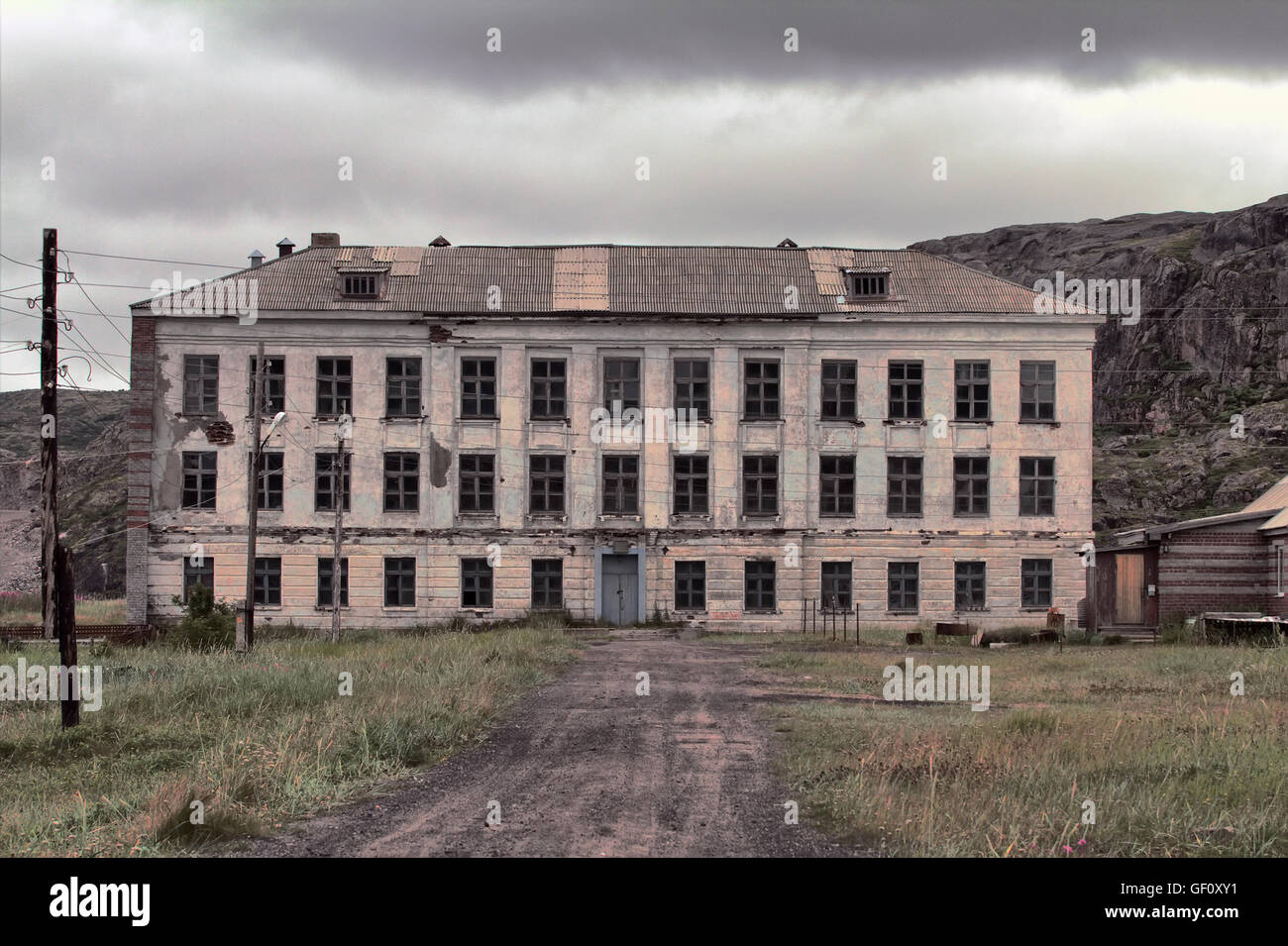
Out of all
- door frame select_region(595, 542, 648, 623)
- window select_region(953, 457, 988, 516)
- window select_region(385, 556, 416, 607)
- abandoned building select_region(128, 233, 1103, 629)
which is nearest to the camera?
door frame select_region(595, 542, 648, 623)

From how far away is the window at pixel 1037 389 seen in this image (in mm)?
37938

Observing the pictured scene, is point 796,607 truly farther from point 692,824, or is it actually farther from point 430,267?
point 692,824

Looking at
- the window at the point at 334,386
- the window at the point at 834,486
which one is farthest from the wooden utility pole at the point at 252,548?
the window at the point at 834,486

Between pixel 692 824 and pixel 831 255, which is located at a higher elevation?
pixel 831 255

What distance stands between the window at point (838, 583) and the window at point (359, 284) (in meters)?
17.8

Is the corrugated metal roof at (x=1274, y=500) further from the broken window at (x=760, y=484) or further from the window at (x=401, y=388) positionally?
the window at (x=401, y=388)

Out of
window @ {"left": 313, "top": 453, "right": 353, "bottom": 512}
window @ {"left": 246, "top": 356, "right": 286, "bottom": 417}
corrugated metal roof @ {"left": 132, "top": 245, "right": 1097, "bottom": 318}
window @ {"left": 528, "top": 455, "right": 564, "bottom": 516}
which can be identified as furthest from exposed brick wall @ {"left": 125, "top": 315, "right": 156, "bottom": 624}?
window @ {"left": 528, "top": 455, "right": 564, "bottom": 516}

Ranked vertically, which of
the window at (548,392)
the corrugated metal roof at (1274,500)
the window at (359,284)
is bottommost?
the corrugated metal roof at (1274,500)

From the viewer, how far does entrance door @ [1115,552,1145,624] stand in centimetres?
3441

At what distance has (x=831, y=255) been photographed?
40750mm

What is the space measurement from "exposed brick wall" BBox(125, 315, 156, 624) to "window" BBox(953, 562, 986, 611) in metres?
26.7

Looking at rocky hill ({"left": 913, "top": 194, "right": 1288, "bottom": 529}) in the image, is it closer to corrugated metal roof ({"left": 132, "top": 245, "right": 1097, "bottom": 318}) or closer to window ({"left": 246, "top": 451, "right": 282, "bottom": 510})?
corrugated metal roof ({"left": 132, "top": 245, "right": 1097, "bottom": 318})
